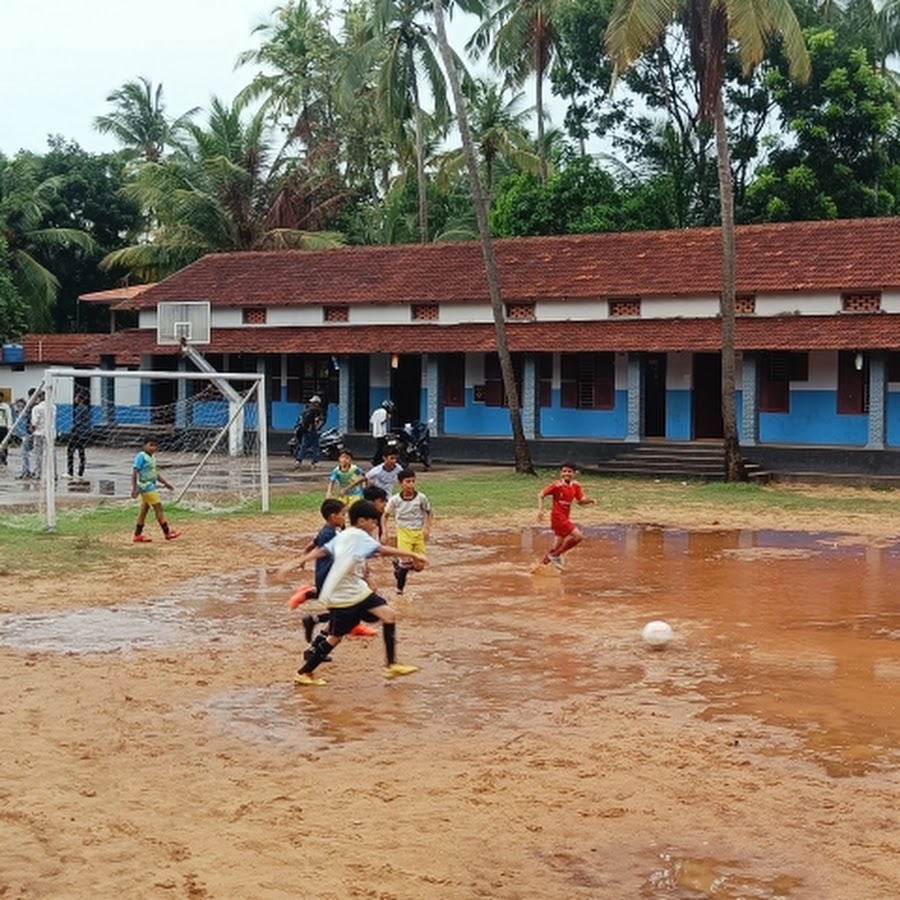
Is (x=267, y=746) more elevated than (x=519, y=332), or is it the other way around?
(x=519, y=332)

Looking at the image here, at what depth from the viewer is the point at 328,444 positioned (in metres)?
33.1

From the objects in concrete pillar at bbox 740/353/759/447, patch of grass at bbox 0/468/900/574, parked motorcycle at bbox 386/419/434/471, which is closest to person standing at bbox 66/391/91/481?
patch of grass at bbox 0/468/900/574

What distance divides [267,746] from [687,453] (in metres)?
22.1

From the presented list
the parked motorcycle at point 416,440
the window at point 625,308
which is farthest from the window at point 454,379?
the window at point 625,308

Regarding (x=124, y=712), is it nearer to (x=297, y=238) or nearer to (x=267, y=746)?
(x=267, y=746)

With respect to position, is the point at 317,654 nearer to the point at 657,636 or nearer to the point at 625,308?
the point at 657,636

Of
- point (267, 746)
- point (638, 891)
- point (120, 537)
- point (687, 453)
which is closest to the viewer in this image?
point (638, 891)

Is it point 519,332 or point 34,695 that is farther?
point 519,332

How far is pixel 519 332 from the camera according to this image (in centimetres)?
3200

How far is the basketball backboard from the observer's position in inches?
1406

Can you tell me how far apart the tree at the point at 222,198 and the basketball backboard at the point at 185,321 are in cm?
803

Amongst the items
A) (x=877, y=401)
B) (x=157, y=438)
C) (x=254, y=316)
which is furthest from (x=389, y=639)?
(x=254, y=316)

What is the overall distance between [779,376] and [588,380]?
4496 mm

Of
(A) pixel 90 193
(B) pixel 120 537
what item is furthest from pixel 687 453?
(A) pixel 90 193
